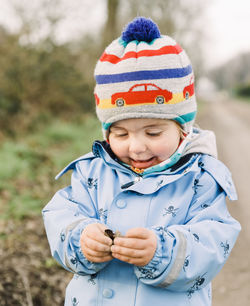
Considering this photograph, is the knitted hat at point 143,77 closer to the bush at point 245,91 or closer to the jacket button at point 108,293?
the jacket button at point 108,293

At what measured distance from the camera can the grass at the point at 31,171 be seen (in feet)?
13.4

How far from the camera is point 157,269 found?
1350 millimetres

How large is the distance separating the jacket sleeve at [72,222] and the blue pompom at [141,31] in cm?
68

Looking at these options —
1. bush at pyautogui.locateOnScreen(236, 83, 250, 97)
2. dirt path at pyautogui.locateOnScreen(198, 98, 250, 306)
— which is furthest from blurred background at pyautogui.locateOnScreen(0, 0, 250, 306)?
bush at pyautogui.locateOnScreen(236, 83, 250, 97)

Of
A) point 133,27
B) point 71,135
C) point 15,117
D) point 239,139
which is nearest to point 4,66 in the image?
point 15,117

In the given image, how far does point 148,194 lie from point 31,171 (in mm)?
4020

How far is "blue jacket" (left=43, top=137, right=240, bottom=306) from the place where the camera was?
55.1 inches

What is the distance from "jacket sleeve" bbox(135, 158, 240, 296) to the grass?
2.72m

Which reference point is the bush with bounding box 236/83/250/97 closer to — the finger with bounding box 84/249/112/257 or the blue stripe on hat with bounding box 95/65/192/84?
the blue stripe on hat with bounding box 95/65/192/84

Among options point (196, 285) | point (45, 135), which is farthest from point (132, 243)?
point (45, 135)

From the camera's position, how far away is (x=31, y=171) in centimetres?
529

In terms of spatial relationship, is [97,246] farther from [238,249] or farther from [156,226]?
[238,249]

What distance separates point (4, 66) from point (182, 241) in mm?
8403

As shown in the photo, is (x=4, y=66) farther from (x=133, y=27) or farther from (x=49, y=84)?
(x=133, y=27)
